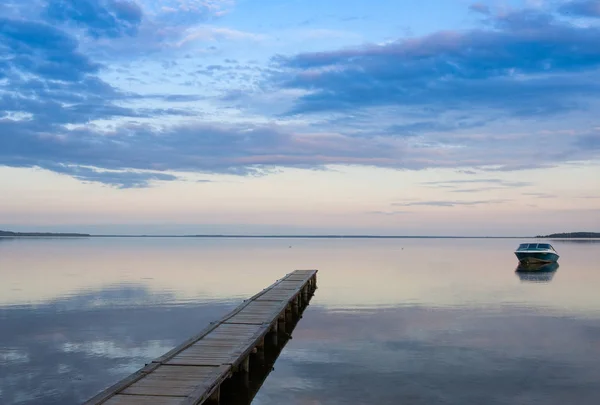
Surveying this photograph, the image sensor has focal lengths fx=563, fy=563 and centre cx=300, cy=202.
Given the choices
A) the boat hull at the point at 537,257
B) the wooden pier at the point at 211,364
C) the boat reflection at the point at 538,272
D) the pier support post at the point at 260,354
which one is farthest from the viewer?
the boat hull at the point at 537,257

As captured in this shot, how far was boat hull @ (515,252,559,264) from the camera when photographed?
2404 inches

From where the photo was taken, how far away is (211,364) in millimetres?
13188

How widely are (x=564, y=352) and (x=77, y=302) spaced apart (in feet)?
80.2

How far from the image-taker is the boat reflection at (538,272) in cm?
4750

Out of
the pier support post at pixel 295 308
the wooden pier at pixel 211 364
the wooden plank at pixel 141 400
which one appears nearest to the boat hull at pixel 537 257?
the pier support post at pixel 295 308

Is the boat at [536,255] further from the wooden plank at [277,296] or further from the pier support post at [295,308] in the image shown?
the wooden plank at [277,296]

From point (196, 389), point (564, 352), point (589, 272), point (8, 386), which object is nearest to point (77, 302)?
point (8, 386)

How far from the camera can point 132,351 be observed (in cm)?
1903

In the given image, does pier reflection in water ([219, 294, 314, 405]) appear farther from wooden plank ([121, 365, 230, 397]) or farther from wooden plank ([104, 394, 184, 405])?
wooden plank ([104, 394, 184, 405])

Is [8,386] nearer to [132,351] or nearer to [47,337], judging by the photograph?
[132,351]

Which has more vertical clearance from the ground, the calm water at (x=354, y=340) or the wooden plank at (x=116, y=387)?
the wooden plank at (x=116, y=387)

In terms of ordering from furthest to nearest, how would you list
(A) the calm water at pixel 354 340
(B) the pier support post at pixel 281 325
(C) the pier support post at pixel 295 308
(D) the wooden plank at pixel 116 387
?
1. (C) the pier support post at pixel 295 308
2. (B) the pier support post at pixel 281 325
3. (A) the calm water at pixel 354 340
4. (D) the wooden plank at pixel 116 387

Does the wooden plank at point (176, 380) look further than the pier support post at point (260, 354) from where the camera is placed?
No

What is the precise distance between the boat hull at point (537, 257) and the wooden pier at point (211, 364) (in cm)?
4473
